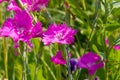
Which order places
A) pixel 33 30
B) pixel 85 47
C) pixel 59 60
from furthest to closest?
pixel 85 47
pixel 59 60
pixel 33 30

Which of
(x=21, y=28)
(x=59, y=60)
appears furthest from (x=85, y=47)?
(x=21, y=28)

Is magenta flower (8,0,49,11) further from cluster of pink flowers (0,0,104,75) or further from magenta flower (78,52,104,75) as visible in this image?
magenta flower (78,52,104,75)

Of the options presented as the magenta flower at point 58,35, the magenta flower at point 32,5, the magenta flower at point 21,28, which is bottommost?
the magenta flower at point 58,35

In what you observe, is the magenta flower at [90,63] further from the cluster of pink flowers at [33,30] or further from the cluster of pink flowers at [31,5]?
the cluster of pink flowers at [31,5]

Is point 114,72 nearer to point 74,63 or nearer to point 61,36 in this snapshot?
point 74,63

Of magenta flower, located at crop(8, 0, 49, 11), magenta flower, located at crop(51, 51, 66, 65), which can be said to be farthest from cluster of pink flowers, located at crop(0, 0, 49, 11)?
magenta flower, located at crop(51, 51, 66, 65)

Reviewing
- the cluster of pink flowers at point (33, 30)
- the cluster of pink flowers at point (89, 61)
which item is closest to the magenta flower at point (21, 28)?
the cluster of pink flowers at point (33, 30)

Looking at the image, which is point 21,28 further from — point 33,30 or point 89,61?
point 89,61
